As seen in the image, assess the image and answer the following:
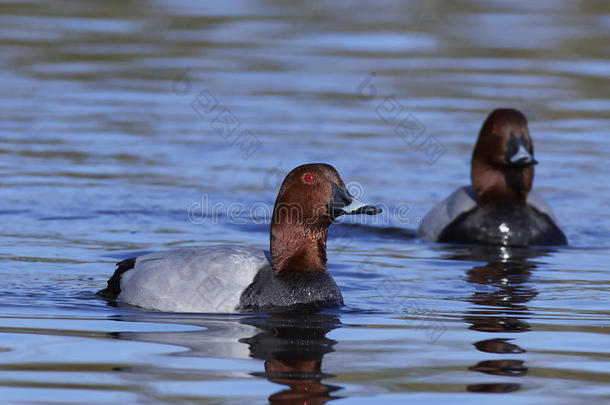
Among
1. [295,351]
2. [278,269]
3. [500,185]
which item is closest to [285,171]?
[500,185]

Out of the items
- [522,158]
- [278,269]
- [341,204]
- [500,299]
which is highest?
[522,158]

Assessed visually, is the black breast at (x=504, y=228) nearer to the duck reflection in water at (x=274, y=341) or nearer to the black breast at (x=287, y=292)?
the black breast at (x=287, y=292)

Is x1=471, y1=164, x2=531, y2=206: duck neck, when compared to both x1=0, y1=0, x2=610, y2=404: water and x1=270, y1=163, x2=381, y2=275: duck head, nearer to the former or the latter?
x1=0, y1=0, x2=610, y2=404: water

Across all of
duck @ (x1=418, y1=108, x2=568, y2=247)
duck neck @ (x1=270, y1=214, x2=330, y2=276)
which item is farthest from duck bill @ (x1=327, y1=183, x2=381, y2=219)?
duck @ (x1=418, y1=108, x2=568, y2=247)

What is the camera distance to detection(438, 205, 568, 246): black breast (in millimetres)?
11711

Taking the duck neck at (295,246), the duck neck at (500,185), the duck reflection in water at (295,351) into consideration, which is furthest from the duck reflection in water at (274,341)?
the duck neck at (500,185)

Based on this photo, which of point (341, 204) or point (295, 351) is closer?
point (295, 351)

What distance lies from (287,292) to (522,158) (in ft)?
12.9

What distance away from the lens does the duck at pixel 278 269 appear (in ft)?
27.2

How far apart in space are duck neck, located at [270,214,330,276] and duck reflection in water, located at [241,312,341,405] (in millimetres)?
390

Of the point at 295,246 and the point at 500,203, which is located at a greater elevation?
the point at 500,203

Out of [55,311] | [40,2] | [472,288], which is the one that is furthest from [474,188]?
[40,2]

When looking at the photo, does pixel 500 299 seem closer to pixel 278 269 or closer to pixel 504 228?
pixel 278 269

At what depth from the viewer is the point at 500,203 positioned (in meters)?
12.1
